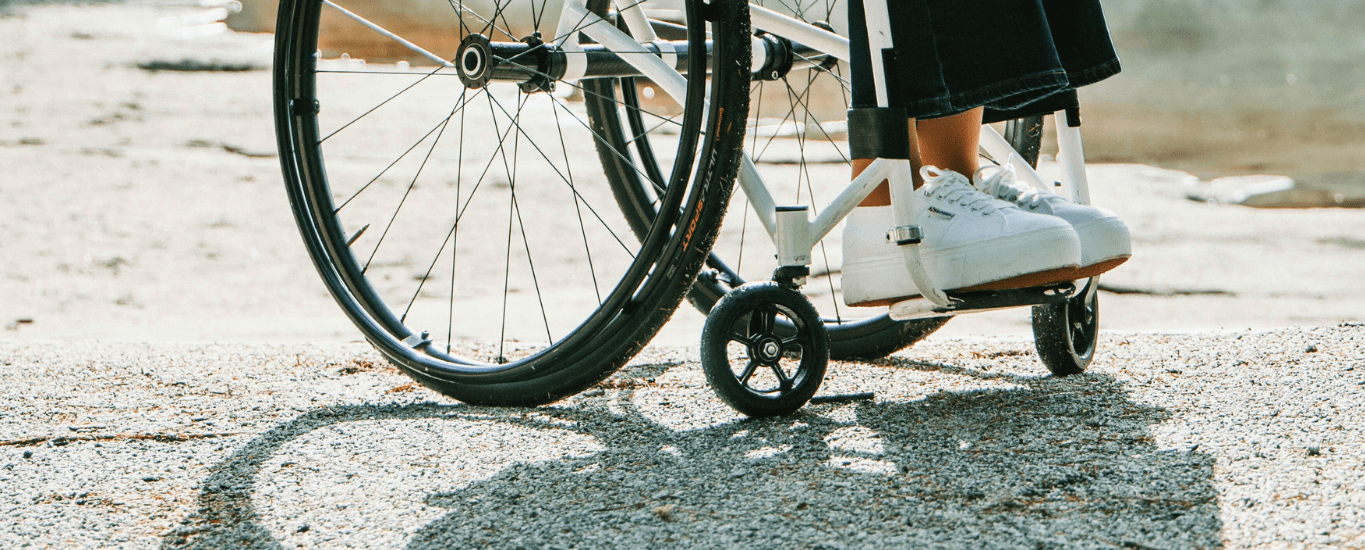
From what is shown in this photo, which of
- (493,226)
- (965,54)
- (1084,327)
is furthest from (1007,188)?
(493,226)

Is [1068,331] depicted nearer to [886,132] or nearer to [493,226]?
[886,132]

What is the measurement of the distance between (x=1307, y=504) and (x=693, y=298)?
3.21 feet

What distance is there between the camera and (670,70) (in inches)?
52.8

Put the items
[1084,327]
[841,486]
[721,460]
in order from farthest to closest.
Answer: [1084,327] < [721,460] < [841,486]

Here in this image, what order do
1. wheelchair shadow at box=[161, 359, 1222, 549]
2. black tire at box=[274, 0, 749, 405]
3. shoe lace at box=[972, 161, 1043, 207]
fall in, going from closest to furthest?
wheelchair shadow at box=[161, 359, 1222, 549]
black tire at box=[274, 0, 749, 405]
shoe lace at box=[972, 161, 1043, 207]

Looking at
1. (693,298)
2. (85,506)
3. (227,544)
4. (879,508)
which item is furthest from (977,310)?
(85,506)

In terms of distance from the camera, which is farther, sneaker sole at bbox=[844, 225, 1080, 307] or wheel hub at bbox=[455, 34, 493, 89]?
wheel hub at bbox=[455, 34, 493, 89]

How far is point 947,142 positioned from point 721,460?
488 millimetres

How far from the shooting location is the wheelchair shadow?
0.91 meters

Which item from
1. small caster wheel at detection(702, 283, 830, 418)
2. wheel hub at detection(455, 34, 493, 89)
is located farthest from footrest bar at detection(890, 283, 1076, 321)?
wheel hub at detection(455, 34, 493, 89)

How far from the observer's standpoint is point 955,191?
4.05 ft

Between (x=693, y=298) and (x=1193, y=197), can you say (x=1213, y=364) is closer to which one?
(x=693, y=298)

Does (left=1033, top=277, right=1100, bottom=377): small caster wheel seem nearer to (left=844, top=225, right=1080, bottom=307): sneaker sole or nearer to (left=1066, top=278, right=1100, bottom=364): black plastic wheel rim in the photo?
(left=1066, top=278, right=1100, bottom=364): black plastic wheel rim

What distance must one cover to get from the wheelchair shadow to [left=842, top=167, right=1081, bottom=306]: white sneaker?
0.52ft
